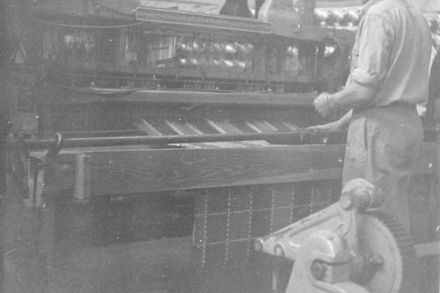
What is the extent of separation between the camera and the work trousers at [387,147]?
8.87ft

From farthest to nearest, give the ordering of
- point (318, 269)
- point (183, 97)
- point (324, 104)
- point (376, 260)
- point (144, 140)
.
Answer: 1. point (183, 97)
2. point (324, 104)
3. point (144, 140)
4. point (376, 260)
5. point (318, 269)

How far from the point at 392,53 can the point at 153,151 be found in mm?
1189

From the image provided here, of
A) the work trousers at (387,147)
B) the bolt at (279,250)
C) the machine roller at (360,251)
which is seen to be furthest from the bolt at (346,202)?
the work trousers at (387,147)

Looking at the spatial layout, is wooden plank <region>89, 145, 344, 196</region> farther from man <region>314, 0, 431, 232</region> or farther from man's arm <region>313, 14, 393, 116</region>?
man's arm <region>313, 14, 393, 116</region>

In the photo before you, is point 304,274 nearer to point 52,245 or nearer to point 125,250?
point 52,245

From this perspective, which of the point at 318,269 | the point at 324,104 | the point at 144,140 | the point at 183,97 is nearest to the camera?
the point at 318,269

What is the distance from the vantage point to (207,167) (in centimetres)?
272

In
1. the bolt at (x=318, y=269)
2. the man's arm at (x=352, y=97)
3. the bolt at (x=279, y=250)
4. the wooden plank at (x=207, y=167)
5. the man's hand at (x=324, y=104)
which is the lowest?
the bolt at (x=279, y=250)

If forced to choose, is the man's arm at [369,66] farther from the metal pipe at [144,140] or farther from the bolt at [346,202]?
the bolt at [346,202]

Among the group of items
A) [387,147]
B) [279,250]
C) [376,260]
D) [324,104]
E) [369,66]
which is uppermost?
[369,66]

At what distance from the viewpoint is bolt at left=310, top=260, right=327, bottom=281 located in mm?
1945

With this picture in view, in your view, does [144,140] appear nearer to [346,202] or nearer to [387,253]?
[346,202]

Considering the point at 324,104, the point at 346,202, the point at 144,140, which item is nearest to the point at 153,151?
the point at 144,140

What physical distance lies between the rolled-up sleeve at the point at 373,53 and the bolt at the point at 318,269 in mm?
977
